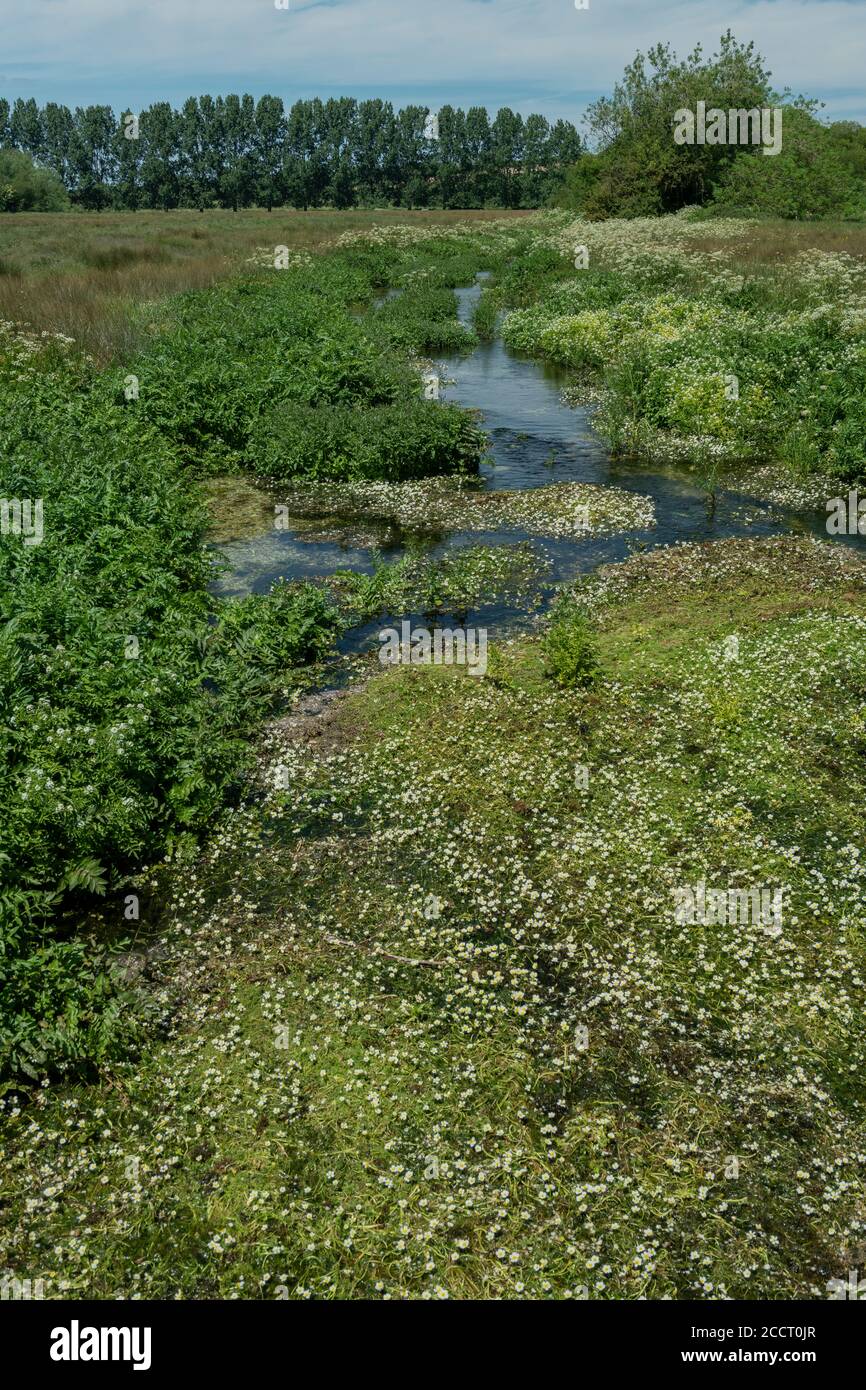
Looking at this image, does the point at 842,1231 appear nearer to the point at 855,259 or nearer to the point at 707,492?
the point at 707,492

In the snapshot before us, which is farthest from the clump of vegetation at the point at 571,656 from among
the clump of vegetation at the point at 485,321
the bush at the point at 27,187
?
the bush at the point at 27,187

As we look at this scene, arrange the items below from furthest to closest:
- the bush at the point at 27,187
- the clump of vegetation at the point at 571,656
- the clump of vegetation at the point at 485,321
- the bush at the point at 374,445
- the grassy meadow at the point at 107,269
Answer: the bush at the point at 27,187
the clump of vegetation at the point at 485,321
the grassy meadow at the point at 107,269
the bush at the point at 374,445
the clump of vegetation at the point at 571,656

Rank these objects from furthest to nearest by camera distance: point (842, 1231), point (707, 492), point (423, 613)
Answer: point (707, 492) → point (423, 613) → point (842, 1231)

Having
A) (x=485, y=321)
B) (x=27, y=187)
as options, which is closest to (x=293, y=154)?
(x=27, y=187)

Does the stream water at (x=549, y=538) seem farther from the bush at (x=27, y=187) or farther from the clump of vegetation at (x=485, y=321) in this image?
the bush at (x=27, y=187)

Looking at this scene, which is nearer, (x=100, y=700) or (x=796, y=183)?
(x=100, y=700)

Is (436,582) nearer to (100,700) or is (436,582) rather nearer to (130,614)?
(130,614)
